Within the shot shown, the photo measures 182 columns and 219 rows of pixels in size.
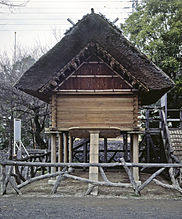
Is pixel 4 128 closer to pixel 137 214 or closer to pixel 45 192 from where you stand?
pixel 45 192

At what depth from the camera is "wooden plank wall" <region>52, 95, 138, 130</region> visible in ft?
37.0

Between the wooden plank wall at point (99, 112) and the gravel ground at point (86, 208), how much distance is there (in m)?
2.93

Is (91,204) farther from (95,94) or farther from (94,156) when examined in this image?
(95,94)

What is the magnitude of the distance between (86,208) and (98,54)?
5.64 metres

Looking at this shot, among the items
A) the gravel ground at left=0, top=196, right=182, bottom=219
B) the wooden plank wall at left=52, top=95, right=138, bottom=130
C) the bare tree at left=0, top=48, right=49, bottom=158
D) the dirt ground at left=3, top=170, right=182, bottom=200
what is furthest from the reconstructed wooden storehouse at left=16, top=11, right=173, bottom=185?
the bare tree at left=0, top=48, right=49, bottom=158

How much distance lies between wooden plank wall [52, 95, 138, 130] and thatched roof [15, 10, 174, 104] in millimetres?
756

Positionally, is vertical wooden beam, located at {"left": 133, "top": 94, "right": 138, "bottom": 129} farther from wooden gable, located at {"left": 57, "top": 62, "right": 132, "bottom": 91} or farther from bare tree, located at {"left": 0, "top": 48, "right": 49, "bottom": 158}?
bare tree, located at {"left": 0, "top": 48, "right": 49, "bottom": 158}

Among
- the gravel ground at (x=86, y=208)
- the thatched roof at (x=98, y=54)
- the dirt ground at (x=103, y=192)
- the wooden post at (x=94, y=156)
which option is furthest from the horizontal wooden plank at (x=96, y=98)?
the gravel ground at (x=86, y=208)

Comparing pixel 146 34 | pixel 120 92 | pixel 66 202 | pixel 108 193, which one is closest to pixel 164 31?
pixel 146 34

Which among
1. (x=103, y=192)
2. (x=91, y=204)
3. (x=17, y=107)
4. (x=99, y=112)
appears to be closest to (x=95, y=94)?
(x=99, y=112)

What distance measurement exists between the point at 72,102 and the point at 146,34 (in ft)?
36.4

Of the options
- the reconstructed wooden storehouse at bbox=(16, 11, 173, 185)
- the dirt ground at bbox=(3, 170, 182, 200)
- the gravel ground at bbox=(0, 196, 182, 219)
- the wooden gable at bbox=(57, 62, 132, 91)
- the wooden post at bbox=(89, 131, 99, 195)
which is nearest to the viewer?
the gravel ground at bbox=(0, 196, 182, 219)

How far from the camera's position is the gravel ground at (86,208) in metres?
7.35

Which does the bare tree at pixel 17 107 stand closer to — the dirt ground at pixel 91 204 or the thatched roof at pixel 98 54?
the thatched roof at pixel 98 54
